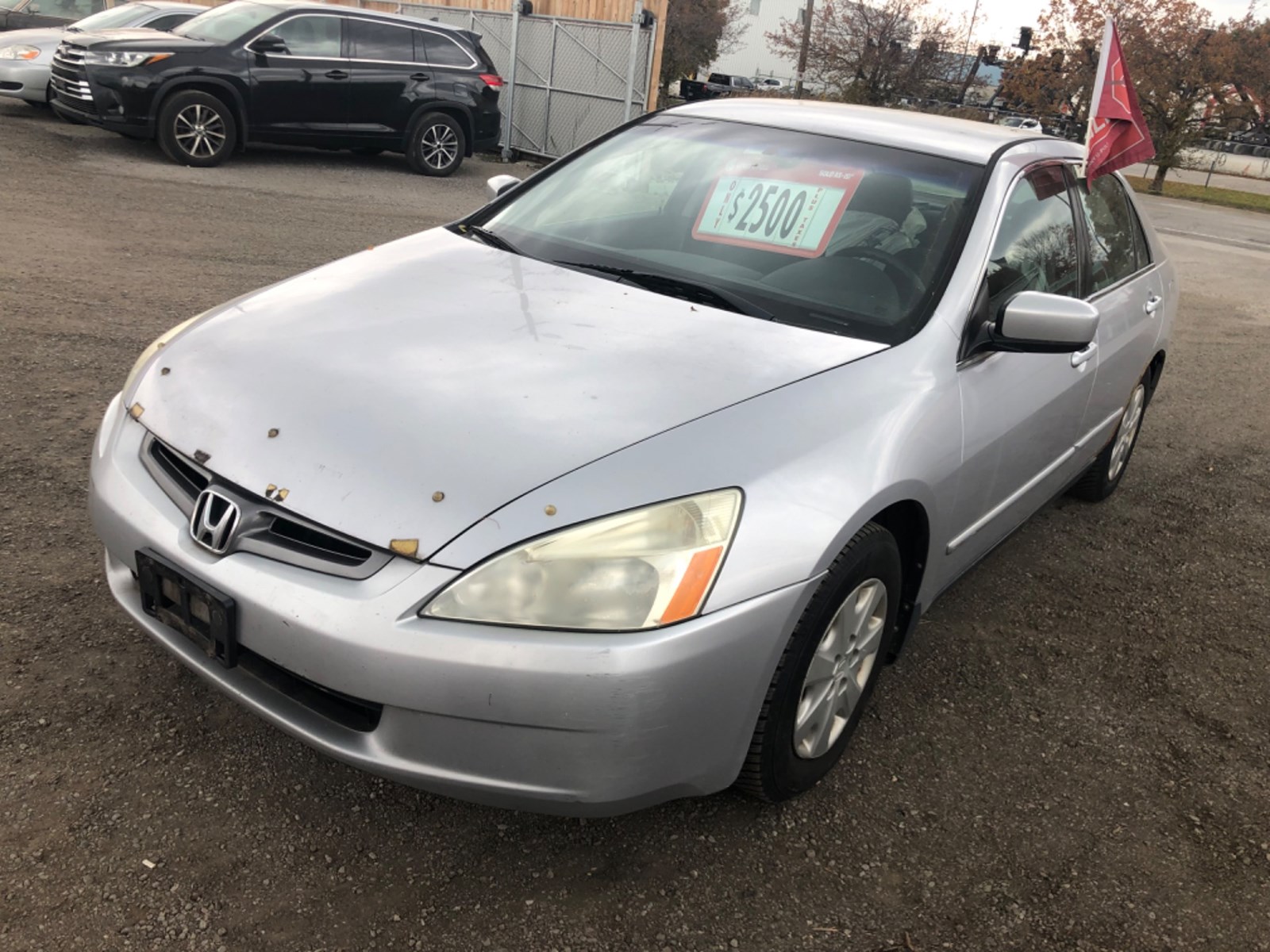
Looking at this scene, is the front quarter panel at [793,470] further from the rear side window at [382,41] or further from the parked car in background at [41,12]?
the parked car in background at [41,12]

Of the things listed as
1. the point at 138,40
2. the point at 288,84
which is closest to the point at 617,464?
the point at 138,40

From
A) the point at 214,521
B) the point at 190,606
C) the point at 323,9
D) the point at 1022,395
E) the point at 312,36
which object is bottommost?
the point at 190,606

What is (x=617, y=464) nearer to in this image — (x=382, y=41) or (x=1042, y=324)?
(x=1042, y=324)

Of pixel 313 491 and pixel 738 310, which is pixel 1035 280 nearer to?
pixel 738 310

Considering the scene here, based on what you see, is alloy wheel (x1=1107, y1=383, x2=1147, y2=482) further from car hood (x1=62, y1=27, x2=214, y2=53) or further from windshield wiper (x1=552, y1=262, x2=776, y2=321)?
car hood (x1=62, y1=27, x2=214, y2=53)

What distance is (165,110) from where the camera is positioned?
10219mm

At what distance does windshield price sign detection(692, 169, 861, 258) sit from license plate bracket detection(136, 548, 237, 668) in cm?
177

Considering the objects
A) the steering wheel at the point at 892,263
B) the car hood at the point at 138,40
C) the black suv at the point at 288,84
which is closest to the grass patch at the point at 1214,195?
the black suv at the point at 288,84

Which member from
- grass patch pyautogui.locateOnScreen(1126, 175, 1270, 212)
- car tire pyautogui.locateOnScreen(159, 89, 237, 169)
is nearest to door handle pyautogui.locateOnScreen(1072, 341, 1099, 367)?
car tire pyautogui.locateOnScreen(159, 89, 237, 169)

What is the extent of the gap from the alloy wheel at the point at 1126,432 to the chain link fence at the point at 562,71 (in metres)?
9.79

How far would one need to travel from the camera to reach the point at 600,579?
1950 mm

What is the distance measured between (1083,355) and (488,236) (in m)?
1.99

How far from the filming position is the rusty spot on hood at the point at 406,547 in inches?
76.7

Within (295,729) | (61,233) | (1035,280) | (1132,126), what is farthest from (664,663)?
(61,233)
